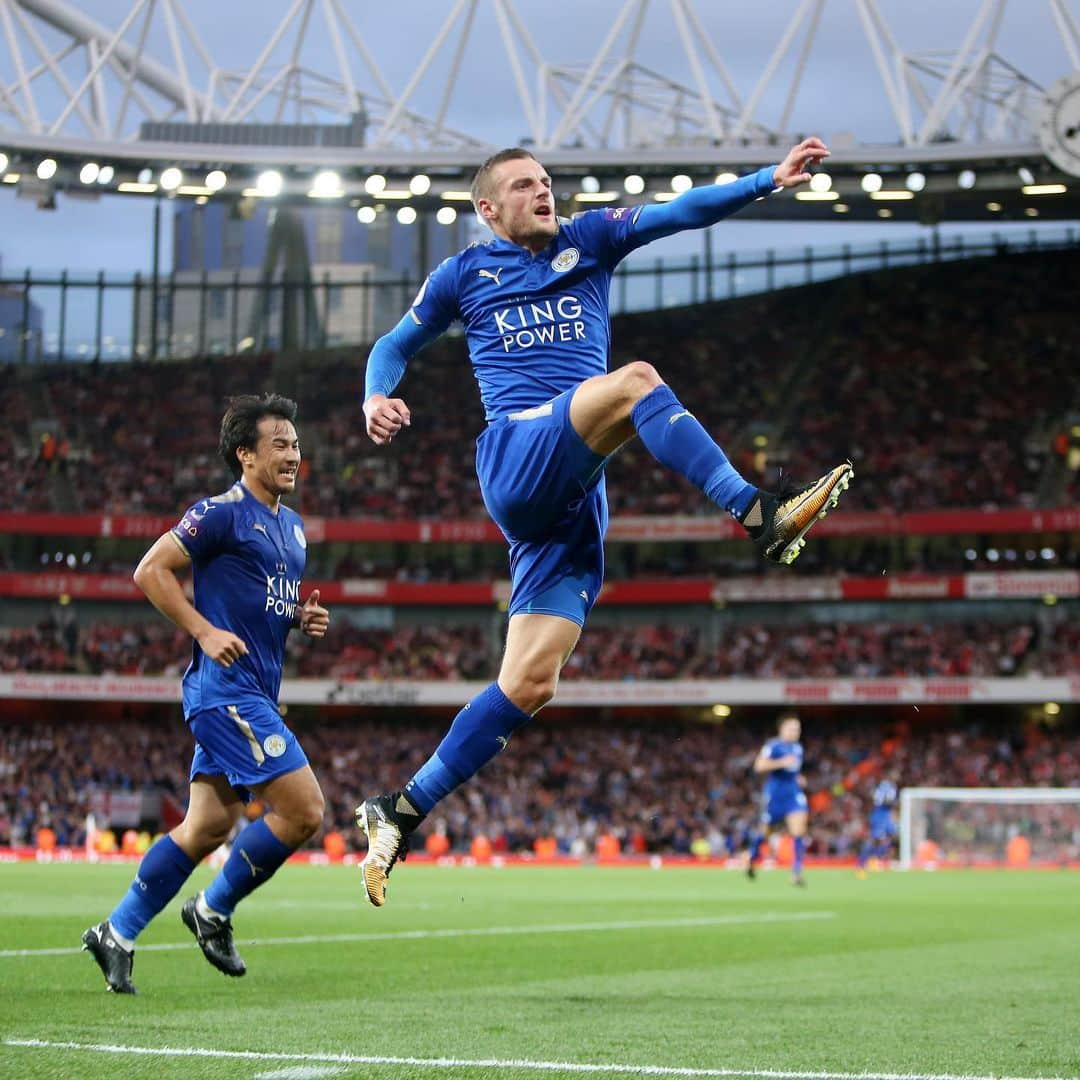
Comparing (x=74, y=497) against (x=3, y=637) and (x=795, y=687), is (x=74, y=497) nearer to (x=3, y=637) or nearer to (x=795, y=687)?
(x=3, y=637)

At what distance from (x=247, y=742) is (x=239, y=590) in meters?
0.67

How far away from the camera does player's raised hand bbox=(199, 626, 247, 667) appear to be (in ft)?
21.5

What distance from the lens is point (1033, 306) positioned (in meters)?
45.9

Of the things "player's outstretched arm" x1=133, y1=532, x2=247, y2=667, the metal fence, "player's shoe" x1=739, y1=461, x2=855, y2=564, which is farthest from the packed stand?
"player's shoe" x1=739, y1=461, x2=855, y2=564

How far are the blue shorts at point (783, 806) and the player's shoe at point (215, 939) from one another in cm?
1493

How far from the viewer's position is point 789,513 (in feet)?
16.9

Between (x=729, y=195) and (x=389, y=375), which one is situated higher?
(x=729, y=195)

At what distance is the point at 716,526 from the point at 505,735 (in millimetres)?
37075

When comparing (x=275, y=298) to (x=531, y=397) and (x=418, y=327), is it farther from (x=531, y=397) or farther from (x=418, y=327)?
(x=531, y=397)

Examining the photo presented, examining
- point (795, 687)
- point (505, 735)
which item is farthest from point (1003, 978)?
point (795, 687)

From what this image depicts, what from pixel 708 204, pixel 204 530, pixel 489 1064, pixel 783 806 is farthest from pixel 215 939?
pixel 783 806

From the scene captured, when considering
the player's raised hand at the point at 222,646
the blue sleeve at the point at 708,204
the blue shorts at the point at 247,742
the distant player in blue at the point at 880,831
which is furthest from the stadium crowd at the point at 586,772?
the blue sleeve at the point at 708,204

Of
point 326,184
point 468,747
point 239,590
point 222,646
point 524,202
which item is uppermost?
point 326,184

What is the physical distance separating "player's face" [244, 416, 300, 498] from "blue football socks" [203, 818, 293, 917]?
1496mm
